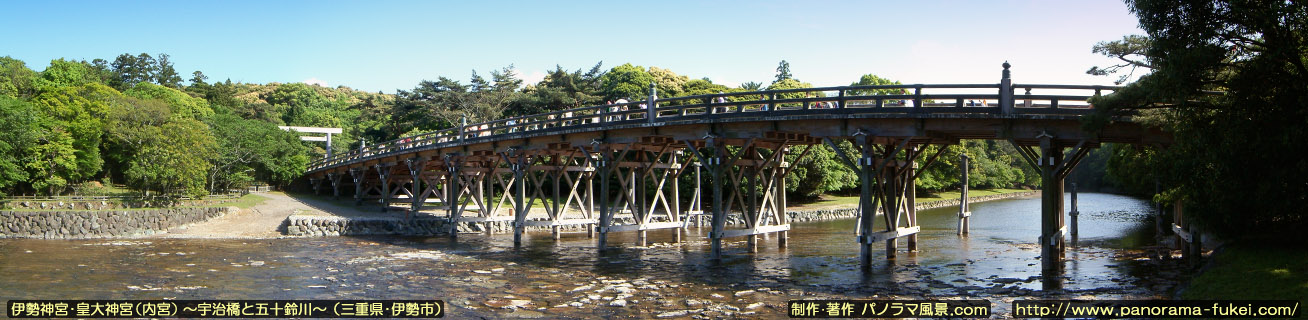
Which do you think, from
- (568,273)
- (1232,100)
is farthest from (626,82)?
(1232,100)

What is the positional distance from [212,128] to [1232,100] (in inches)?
2048

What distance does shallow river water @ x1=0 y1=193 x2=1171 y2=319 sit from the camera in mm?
16188

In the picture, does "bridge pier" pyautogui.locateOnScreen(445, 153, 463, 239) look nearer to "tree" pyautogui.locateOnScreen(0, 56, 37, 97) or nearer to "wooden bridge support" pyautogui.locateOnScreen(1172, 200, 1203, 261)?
"wooden bridge support" pyautogui.locateOnScreen(1172, 200, 1203, 261)

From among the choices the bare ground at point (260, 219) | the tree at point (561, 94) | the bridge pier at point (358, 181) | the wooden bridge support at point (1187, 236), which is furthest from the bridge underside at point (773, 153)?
the tree at point (561, 94)

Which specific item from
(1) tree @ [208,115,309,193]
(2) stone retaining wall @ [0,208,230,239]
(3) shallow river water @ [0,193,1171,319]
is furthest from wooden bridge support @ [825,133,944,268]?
(1) tree @ [208,115,309,193]

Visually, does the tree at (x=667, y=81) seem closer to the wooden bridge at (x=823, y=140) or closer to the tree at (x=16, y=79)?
the wooden bridge at (x=823, y=140)

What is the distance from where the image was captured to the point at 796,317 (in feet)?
46.6

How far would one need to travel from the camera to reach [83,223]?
3409 centimetres

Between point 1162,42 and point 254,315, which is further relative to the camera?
point 254,315

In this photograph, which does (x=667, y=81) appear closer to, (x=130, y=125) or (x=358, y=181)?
(x=358, y=181)

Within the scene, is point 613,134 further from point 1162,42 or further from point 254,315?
point 1162,42

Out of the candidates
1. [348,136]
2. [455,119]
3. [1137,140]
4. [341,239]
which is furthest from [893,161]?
[348,136]

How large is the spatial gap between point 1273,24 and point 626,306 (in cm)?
1126

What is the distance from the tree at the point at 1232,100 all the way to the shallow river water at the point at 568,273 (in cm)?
243
